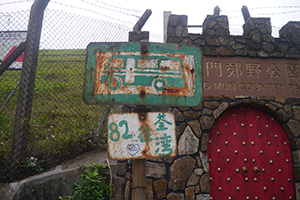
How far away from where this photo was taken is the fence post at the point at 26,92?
3242mm

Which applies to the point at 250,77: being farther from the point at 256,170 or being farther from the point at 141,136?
the point at 141,136

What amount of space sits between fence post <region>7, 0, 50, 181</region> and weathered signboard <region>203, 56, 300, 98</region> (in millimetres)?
3218

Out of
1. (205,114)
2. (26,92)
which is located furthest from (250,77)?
(26,92)

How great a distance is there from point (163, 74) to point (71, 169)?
304 centimetres

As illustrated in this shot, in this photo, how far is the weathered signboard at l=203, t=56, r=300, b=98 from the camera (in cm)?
379

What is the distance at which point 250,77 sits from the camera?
3826 millimetres

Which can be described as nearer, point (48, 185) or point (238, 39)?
point (48, 185)

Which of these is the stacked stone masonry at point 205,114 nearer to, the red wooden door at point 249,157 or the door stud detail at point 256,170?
the red wooden door at point 249,157

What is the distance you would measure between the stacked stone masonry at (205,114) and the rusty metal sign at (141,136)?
208cm

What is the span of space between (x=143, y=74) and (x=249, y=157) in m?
3.13

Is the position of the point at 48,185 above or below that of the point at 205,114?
below

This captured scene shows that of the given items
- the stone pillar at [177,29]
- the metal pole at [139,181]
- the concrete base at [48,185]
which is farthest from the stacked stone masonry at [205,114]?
the metal pole at [139,181]

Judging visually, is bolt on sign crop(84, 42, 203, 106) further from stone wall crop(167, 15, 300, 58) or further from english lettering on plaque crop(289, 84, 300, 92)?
english lettering on plaque crop(289, 84, 300, 92)

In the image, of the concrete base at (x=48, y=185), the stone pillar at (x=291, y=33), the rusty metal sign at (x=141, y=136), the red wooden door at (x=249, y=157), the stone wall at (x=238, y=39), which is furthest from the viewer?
the stone pillar at (x=291, y=33)
